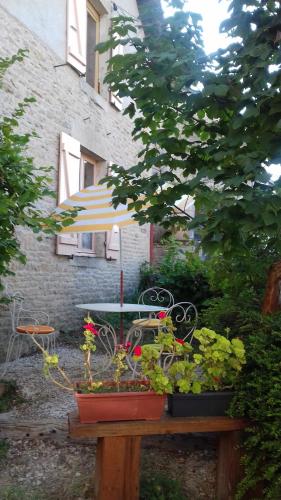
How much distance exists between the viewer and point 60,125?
675 cm

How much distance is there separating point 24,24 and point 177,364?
5.10 m

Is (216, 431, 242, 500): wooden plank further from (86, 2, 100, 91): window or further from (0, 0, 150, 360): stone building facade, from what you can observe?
(86, 2, 100, 91): window

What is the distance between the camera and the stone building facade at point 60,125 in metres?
5.85

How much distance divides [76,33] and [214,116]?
17.5ft

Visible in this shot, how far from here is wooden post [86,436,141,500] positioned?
242 cm

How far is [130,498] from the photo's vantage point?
8.14 ft

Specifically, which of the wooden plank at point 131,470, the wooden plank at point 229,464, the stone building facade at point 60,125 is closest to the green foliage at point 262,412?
the wooden plank at point 229,464

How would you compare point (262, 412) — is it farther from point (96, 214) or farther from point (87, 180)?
point (87, 180)

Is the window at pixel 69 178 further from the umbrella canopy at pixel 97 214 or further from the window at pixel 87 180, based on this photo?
the umbrella canopy at pixel 97 214

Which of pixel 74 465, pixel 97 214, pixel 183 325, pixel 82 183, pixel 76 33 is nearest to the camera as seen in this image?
pixel 74 465

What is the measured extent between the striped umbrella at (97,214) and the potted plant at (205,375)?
2.55 metres

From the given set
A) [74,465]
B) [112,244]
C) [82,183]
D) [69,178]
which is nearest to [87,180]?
Result: [82,183]

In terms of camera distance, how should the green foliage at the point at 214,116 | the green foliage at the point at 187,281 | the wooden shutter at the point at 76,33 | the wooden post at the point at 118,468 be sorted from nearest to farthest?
the green foliage at the point at 214,116
the wooden post at the point at 118,468
the wooden shutter at the point at 76,33
the green foliage at the point at 187,281

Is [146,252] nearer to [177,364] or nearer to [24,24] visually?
[24,24]
